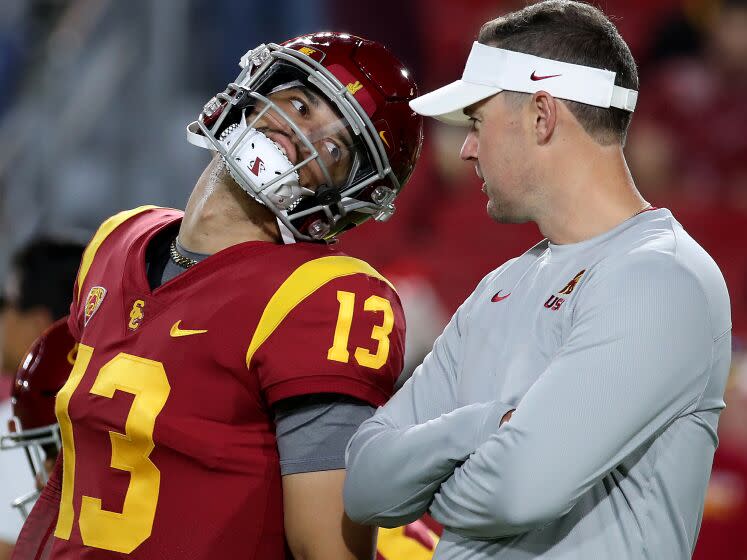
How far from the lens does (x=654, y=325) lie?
1147mm

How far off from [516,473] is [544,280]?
29 centimetres

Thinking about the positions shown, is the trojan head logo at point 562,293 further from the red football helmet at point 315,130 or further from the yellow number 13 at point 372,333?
the red football helmet at point 315,130

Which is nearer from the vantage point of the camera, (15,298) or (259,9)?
(15,298)

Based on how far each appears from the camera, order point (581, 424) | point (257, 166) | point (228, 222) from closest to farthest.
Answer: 1. point (581, 424)
2. point (257, 166)
3. point (228, 222)

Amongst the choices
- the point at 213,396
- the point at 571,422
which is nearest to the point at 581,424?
the point at 571,422

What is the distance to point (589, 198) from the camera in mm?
1327

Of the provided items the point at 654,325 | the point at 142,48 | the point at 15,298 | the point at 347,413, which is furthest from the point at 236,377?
the point at 142,48

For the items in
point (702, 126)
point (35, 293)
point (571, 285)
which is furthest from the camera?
point (702, 126)

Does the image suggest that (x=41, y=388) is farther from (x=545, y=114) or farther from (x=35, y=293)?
(x=545, y=114)

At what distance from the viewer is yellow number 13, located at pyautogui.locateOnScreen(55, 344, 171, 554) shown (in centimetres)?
143

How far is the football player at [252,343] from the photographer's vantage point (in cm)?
142

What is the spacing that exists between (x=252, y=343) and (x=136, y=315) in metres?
0.22

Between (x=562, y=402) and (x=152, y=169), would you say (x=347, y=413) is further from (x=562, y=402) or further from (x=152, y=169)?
(x=152, y=169)

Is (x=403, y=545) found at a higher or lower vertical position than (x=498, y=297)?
lower
